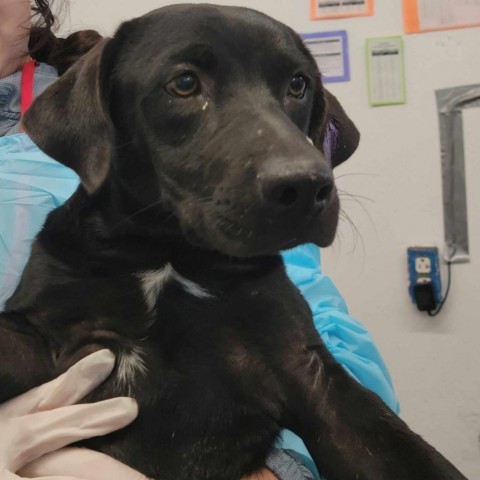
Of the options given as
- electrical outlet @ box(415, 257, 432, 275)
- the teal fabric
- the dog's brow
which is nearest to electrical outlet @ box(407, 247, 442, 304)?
electrical outlet @ box(415, 257, 432, 275)

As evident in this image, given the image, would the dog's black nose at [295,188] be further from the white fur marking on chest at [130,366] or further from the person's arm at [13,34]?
the person's arm at [13,34]

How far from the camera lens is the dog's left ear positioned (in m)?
1.18

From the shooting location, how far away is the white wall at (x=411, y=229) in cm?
229

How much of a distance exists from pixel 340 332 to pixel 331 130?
0.44 meters

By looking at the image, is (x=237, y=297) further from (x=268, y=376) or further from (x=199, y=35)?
(x=199, y=35)

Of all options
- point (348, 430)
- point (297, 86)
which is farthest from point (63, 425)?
point (297, 86)

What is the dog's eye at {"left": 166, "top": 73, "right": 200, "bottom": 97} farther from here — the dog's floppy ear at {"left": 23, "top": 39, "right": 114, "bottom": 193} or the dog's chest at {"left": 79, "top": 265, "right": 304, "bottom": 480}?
the dog's chest at {"left": 79, "top": 265, "right": 304, "bottom": 480}

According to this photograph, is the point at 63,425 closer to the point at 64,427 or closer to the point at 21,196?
the point at 64,427

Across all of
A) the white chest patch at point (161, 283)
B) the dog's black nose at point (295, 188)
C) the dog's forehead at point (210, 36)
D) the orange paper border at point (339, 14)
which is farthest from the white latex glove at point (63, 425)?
the orange paper border at point (339, 14)

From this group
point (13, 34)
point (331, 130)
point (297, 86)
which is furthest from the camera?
point (13, 34)

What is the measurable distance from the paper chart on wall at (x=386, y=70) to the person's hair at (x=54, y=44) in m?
1.05

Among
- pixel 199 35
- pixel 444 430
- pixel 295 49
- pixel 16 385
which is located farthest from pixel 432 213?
pixel 16 385

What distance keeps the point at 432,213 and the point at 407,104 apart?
392mm

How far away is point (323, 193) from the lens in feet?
2.63
